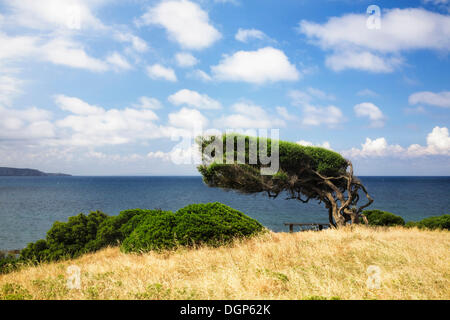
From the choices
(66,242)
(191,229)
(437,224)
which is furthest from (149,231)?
(437,224)

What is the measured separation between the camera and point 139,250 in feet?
33.4

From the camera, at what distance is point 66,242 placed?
14.5 metres

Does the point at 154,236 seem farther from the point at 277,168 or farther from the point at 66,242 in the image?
the point at 277,168

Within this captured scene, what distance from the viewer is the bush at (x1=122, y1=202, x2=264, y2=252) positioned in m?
10.2

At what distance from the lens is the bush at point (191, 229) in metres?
10.2

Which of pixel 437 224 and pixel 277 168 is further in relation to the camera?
pixel 437 224

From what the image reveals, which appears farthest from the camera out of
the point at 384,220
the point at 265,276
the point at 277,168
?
the point at 384,220

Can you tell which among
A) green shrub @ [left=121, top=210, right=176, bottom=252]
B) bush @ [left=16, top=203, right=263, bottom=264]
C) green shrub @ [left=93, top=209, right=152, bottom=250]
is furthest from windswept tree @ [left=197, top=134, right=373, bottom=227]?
green shrub @ [left=121, top=210, right=176, bottom=252]

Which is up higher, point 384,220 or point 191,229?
point 191,229

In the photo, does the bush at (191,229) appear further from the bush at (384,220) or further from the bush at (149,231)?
the bush at (384,220)

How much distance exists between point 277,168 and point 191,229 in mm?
6436

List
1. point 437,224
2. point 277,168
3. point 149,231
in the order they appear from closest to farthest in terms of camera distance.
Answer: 1. point 149,231
2. point 277,168
3. point 437,224
